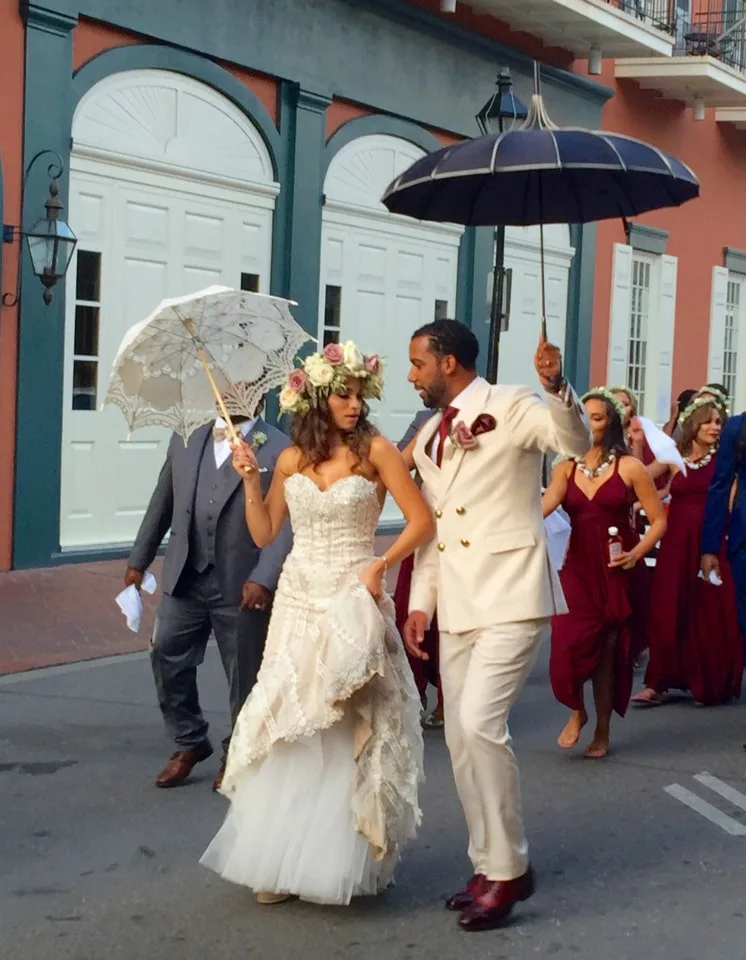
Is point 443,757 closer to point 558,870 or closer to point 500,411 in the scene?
point 558,870

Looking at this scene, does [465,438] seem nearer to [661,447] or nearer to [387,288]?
[661,447]

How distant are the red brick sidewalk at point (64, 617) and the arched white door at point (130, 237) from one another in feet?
2.44

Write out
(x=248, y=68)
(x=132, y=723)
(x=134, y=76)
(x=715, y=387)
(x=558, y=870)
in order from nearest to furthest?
1. (x=558, y=870)
2. (x=132, y=723)
3. (x=715, y=387)
4. (x=134, y=76)
5. (x=248, y=68)

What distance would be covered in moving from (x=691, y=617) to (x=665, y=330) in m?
13.9

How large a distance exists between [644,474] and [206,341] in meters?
2.65

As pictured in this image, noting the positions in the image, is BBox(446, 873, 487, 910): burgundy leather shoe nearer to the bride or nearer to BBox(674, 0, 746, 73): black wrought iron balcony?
the bride

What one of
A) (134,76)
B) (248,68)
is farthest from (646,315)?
(134,76)

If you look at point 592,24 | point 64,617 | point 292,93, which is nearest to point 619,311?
point 592,24

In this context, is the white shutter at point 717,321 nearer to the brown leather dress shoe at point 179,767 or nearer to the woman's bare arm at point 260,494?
the brown leather dress shoe at point 179,767

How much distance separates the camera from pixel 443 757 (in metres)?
7.14

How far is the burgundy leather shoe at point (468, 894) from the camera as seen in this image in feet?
15.9

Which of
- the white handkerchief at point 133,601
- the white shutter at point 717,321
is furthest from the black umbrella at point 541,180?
the white shutter at point 717,321

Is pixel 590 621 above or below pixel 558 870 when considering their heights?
above

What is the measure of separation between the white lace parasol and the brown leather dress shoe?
1.41 metres
